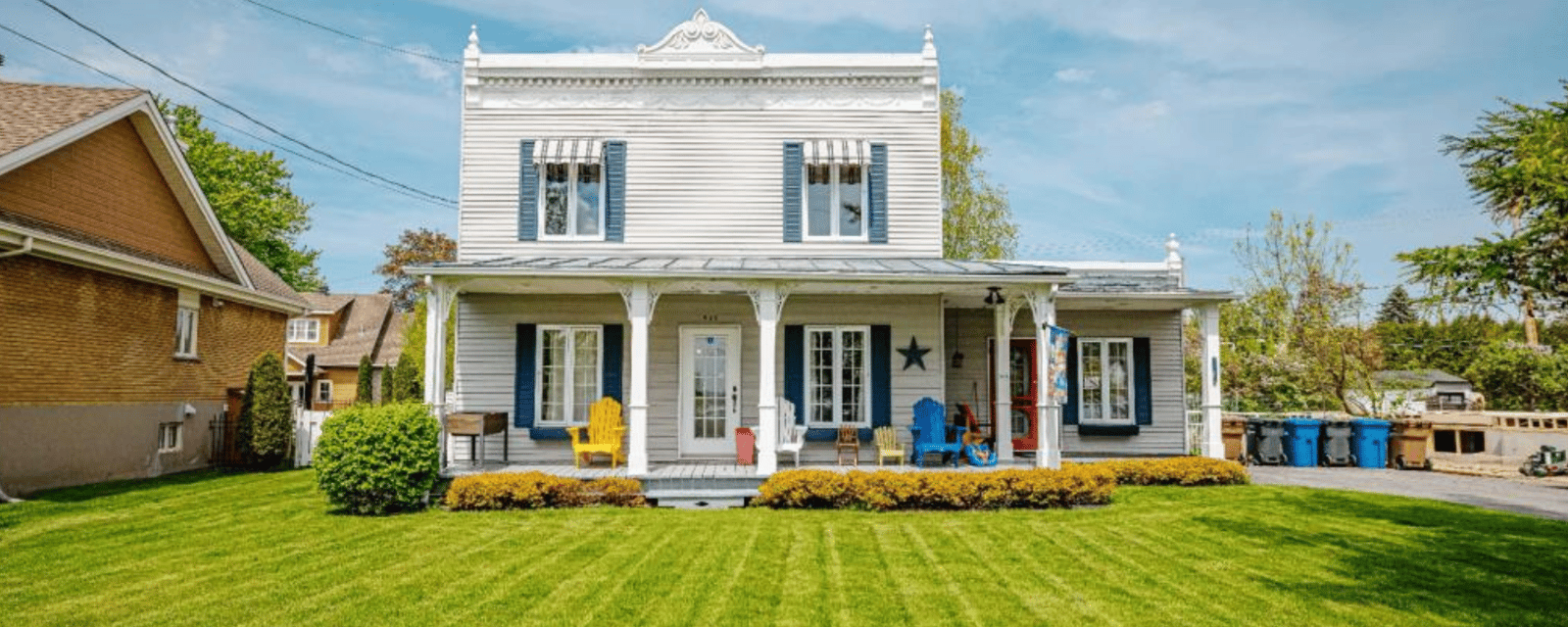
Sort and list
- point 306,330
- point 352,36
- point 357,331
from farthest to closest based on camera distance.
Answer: point 357,331
point 306,330
point 352,36

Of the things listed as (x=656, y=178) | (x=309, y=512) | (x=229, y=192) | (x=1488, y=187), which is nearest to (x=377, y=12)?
(x=656, y=178)

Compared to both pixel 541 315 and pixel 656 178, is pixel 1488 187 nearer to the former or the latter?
pixel 656 178

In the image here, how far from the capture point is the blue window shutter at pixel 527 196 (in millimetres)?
13539

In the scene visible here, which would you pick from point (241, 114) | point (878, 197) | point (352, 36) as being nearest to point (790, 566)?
point (878, 197)

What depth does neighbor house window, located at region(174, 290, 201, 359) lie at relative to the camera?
1529 cm

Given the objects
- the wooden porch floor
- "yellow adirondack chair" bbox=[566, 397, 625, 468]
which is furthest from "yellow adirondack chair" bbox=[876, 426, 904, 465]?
"yellow adirondack chair" bbox=[566, 397, 625, 468]

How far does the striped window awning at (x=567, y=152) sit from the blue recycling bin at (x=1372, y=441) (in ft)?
45.5

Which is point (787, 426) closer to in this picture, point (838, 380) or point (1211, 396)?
point (838, 380)

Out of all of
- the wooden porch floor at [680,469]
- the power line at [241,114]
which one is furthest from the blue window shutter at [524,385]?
the power line at [241,114]

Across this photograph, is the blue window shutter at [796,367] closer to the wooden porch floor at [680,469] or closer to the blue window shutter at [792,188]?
the wooden porch floor at [680,469]

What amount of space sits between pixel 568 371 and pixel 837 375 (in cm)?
401

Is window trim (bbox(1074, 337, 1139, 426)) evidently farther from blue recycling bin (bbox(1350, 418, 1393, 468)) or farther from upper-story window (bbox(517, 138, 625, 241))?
upper-story window (bbox(517, 138, 625, 241))

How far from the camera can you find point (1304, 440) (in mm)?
15742

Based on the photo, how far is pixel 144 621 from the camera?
18.9 feet
